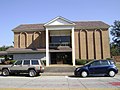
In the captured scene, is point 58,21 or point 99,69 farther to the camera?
point 58,21

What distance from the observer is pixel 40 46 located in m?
45.4

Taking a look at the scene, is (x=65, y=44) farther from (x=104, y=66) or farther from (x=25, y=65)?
(x=104, y=66)

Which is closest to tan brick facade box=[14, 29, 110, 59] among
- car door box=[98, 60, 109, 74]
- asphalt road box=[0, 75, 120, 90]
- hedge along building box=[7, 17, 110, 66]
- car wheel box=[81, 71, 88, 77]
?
hedge along building box=[7, 17, 110, 66]

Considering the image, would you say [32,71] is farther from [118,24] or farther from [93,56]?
[118,24]

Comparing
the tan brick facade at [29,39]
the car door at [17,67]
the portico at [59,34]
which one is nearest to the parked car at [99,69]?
the car door at [17,67]

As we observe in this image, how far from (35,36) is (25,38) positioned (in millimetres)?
2349

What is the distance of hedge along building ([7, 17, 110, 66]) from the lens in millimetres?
42938

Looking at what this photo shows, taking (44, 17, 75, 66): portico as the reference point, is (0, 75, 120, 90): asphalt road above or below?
below

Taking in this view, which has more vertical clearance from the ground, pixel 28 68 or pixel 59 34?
pixel 59 34

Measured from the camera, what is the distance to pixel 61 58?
44594mm

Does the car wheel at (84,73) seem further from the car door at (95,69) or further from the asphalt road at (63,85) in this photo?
the asphalt road at (63,85)

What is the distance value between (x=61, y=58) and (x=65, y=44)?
3.22 metres

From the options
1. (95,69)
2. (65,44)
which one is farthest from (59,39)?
(95,69)

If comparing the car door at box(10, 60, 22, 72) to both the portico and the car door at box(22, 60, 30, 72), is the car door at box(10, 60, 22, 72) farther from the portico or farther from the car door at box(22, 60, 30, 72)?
→ the portico
